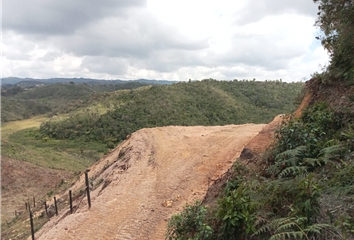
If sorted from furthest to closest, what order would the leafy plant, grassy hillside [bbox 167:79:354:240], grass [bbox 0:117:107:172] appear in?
grass [bbox 0:117:107:172] < the leafy plant < grassy hillside [bbox 167:79:354:240]

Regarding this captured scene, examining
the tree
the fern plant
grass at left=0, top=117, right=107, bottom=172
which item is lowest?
grass at left=0, top=117, right=107, bottom=172

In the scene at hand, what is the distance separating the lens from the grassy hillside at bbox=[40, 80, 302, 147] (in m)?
48.7

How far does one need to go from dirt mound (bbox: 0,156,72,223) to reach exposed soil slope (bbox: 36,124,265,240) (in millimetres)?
15526

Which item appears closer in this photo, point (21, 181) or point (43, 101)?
point (21, 181)

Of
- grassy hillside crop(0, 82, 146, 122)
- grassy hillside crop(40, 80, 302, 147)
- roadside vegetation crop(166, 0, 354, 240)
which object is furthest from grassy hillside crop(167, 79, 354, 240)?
grassy hillside crop(0, 82, 146, 122)

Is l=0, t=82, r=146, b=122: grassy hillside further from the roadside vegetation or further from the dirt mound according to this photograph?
the roadside vegetation

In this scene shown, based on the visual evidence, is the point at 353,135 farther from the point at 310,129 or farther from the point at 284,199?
the point at 284,199

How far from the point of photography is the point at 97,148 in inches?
1986

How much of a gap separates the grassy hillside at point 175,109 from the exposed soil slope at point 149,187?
31734 mm

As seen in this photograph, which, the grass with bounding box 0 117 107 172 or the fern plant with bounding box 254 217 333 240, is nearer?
the fern plant with bounding box 254 217 333 240

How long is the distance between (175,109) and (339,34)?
42.1 metres

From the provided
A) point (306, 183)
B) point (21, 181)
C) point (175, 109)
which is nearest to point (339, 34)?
point (306, 183)

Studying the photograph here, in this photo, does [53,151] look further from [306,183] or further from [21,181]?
[306,183]

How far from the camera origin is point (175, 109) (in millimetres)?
49719
